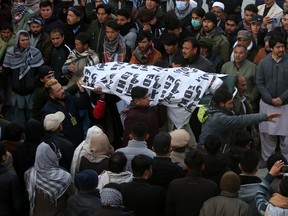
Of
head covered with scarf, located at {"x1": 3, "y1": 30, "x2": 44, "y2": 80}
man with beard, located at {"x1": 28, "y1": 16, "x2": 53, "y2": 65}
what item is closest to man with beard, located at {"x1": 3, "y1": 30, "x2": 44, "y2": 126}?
head covered with scarf, located at {"x1": 3, "y1": 30, "x2": 44, "y2": 80}

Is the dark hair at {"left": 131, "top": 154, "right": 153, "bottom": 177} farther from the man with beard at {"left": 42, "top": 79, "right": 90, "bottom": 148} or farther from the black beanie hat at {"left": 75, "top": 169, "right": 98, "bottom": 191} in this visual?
the man with beard at {"left": 42, "top": 79, "right": 90, "bottom": 148}

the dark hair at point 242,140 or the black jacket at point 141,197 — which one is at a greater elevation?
the dark hair at point 242,140

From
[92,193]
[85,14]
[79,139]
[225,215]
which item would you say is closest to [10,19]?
[85,14]

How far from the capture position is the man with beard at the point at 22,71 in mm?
11547

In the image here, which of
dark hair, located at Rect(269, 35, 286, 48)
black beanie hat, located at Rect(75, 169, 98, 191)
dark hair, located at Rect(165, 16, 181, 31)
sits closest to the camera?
black beanie hat, located at Rect(75, 169, 98, 191)

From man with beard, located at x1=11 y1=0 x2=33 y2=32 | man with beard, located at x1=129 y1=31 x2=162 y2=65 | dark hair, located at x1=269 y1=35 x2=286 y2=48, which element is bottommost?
man with beard, located at x1=11 y1=0 x2=33 y2=32

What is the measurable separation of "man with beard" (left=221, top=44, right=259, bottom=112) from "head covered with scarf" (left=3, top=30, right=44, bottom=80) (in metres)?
2.60

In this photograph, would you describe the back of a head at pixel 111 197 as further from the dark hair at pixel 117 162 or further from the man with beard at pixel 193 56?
the man with beard at pixel 193 56

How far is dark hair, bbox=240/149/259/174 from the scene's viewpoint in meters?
7.75

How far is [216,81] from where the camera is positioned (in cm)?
1028

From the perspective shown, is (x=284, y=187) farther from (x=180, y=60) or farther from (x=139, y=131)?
(x=180, y=60)

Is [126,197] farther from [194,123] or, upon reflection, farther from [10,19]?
[10,19]

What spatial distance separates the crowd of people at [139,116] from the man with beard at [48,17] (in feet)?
0.05

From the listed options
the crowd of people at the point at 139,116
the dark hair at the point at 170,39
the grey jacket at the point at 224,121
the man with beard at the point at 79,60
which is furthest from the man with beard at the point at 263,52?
the grey jacket at the point at 224,121
